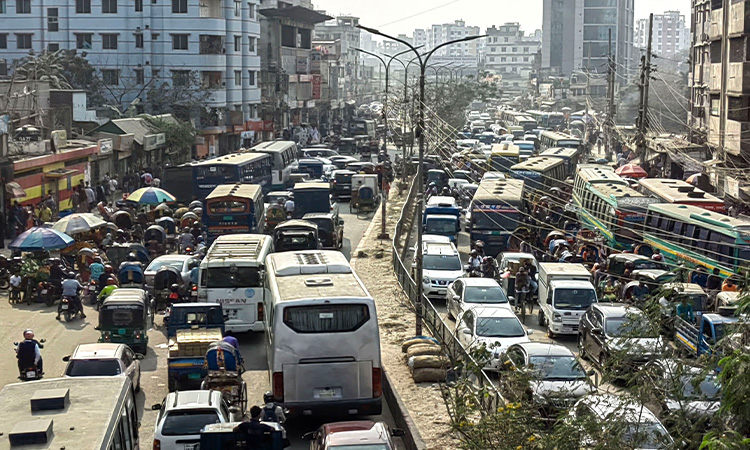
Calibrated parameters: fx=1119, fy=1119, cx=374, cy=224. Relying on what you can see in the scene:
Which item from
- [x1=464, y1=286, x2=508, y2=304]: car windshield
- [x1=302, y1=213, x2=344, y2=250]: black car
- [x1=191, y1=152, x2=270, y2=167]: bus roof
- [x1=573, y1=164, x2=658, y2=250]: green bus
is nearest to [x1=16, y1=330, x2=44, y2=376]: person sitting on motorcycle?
[x1=464, y1=286, x2=508, y2=304]: car windshield

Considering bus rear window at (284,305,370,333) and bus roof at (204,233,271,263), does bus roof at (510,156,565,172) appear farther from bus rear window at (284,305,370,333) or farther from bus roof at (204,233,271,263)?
bus rear window at (284,305,370,333)

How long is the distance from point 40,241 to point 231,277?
7198 mm

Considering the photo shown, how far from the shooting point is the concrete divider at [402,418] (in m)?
15.7

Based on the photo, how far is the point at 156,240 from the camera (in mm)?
32719

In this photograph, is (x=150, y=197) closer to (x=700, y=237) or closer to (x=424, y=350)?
(x=700, y=237)

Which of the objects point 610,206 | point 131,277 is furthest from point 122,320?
point 610,206

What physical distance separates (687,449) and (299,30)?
3755 inches

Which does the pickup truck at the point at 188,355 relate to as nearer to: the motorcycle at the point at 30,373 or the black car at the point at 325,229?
the motorcycle at the point at 30,373

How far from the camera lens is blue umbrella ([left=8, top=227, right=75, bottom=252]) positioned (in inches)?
1077

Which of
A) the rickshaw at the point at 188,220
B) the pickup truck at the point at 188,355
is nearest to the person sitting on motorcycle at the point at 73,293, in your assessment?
the pickup truck at the point at 188,355

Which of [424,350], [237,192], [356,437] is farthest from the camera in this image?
[237,192]

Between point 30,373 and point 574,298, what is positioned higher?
point 574,298

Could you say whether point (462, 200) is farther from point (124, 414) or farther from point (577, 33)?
point (577, 33)

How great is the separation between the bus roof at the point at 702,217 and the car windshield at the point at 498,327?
340 inches
